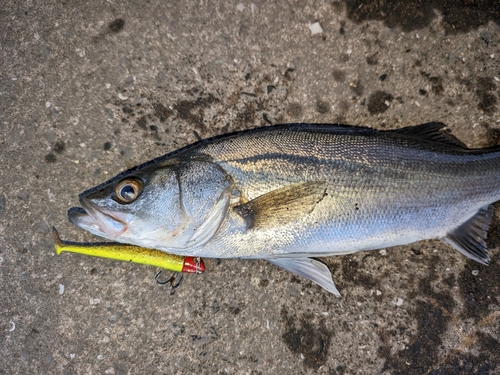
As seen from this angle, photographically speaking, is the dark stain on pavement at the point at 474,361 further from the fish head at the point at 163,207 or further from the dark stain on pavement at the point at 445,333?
the fish head at the point at 163,207

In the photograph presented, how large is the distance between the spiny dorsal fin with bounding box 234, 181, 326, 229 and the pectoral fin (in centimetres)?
35

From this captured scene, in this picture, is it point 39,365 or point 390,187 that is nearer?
point 390,187

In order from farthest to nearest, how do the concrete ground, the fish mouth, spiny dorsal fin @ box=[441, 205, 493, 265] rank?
the concrete ground < spiny dorsal fin @ box=[441, 205, 493, 265] < the fish mouth

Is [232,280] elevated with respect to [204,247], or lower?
lower

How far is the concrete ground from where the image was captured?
7.41 feet

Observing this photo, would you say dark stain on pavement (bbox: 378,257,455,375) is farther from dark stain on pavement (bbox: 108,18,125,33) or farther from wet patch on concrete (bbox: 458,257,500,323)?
dark stain on pavement (bbox: 108,18,125,33)

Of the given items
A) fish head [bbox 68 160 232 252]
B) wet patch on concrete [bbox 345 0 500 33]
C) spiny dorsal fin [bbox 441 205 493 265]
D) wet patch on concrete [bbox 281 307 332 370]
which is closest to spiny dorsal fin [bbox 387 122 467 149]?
spiny dorsal fin [bbox 441 205 493 265]

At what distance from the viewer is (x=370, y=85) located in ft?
7.52

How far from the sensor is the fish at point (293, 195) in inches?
74.6

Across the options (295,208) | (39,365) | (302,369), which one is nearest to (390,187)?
(295,208)

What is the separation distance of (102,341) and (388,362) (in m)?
1.99

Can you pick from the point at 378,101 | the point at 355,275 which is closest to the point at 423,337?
the point at 355,275

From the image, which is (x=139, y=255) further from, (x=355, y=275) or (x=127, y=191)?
(x=355, y=275)

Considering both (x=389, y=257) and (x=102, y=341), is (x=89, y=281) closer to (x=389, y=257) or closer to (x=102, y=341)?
(x=102, y=341)
